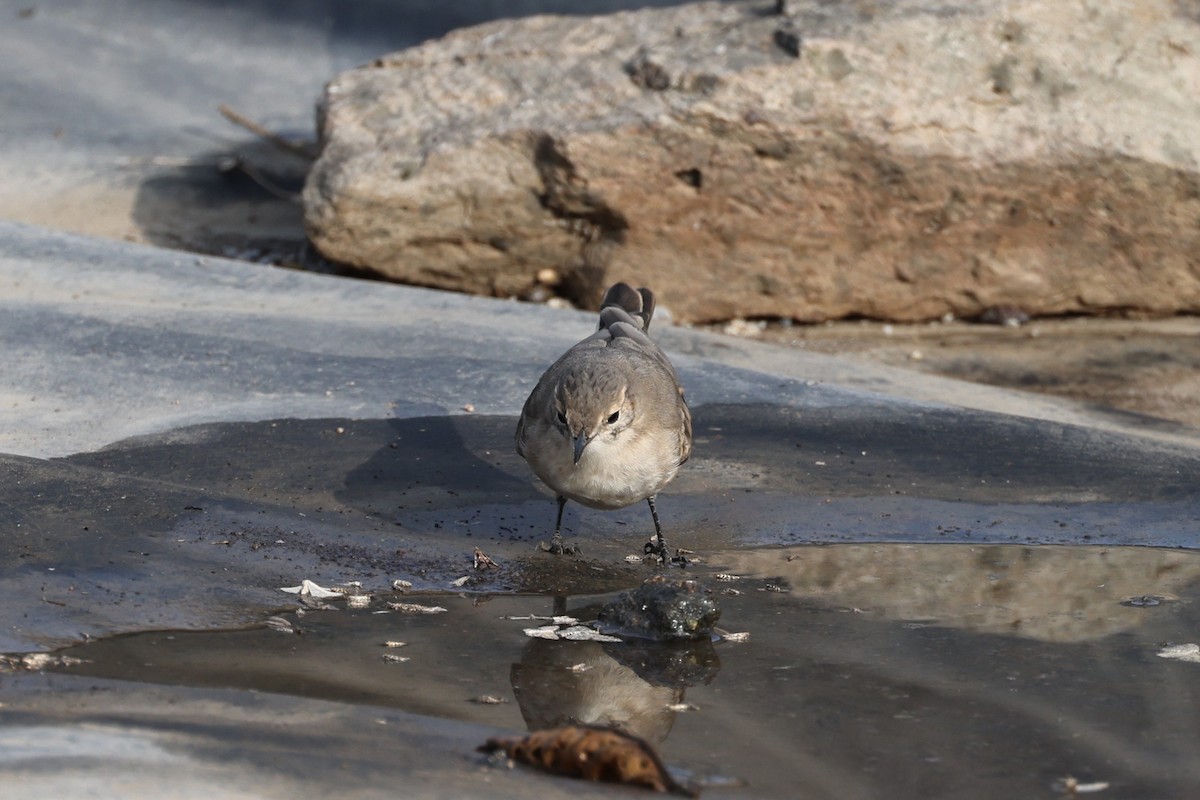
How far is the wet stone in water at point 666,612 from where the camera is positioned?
437 cm

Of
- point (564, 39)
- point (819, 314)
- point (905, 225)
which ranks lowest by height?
point (819, 314)

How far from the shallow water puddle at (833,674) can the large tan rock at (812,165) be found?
4.48 m

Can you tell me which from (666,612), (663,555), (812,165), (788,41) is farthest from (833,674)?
(788,41)

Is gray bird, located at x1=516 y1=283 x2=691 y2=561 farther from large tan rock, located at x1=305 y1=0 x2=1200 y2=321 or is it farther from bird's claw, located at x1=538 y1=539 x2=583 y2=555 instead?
large tan rock, located at x1=305 y1=0 x2=1200 y2=321

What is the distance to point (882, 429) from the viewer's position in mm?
6539

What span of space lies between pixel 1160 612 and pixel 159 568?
3090mm

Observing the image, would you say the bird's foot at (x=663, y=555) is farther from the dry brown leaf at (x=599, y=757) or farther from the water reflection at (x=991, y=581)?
the dry brown leaf at (x=599, y=757)

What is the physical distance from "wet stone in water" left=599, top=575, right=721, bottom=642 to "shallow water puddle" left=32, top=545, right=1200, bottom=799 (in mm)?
66

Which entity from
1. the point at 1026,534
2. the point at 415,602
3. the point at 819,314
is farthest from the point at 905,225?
the point at 415,602

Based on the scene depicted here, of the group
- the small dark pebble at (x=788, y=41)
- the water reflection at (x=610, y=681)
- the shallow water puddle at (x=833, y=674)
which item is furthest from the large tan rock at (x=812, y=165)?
the water reflection at (x=610, y=681)

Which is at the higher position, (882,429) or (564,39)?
(564,39)

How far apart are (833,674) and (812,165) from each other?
5.45m

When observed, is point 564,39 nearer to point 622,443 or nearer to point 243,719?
point 622,443

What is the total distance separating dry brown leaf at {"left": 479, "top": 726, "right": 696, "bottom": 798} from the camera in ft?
10.6
